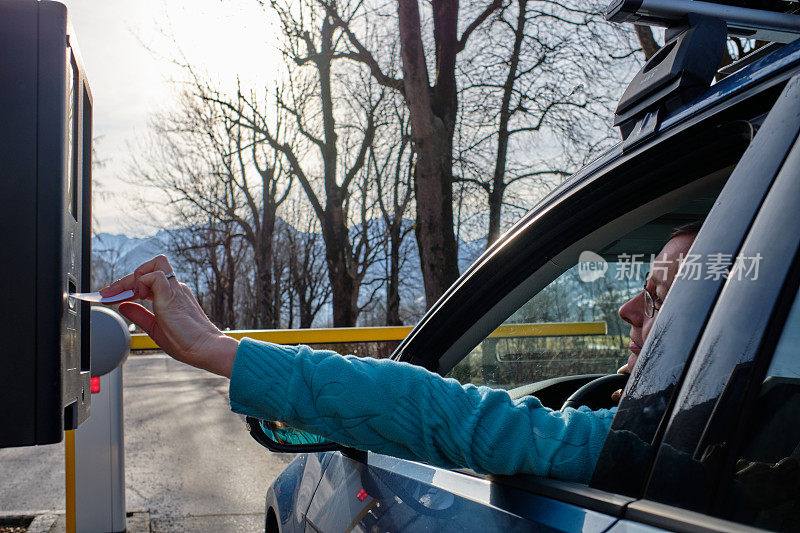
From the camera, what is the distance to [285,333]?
5.43 metres

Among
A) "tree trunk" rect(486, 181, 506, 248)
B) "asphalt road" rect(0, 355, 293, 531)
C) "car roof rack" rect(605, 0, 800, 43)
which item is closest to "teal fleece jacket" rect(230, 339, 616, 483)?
"car roof rack" rect(605, 0, 800, 43)

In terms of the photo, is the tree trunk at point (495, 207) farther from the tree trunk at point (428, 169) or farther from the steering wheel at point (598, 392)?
the steering wheel at point (598, 392)

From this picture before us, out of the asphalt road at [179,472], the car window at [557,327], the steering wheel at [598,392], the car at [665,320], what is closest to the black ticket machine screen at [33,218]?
the car at [665,320]

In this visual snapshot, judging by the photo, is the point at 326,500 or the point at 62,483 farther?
the point at 62,483

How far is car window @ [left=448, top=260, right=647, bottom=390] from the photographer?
188 centimetres

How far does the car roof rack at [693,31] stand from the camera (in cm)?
124

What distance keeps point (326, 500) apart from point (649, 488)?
1197mm

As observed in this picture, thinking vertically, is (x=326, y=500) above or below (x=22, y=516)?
above

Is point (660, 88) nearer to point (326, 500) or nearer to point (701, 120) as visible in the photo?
point (701, 120)

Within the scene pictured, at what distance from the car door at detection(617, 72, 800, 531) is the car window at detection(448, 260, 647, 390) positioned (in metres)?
0.87

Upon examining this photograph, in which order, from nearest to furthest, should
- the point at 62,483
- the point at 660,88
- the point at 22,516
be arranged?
the point at 660,88
the point at 22,516
the point at 62,483

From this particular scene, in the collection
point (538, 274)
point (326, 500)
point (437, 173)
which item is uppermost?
point (437, 173)

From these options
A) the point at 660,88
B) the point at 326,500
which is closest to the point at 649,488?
the point at 660,88

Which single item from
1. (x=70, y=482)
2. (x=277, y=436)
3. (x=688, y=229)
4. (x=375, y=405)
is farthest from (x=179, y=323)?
(x=70, y=482)
